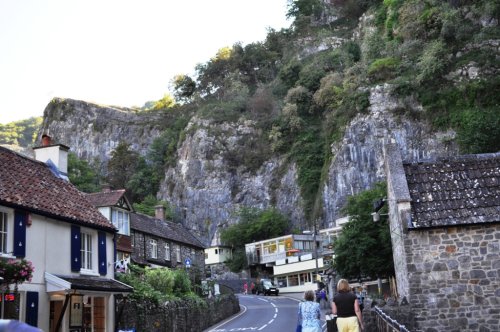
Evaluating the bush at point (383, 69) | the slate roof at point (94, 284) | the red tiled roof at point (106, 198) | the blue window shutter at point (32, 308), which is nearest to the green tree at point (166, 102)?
the bush at point (383, 69)

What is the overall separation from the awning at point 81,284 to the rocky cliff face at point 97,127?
79398mm

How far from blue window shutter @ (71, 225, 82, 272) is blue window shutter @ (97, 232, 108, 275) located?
59.0 inches

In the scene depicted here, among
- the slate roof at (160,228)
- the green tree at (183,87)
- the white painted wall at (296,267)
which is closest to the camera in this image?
the slate roof at (160,228)

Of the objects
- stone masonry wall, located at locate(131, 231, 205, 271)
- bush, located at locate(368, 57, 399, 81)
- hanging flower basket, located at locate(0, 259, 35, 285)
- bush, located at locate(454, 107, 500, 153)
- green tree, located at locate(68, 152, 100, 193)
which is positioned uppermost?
bush, located at locate(368, 57, 399, 81)

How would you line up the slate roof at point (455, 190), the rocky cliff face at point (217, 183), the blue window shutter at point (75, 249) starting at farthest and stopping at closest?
1. the rocky cliff face at point (217, 183)
2. the blue window shutter at point (75, 249)
3. the slate roof at point (455, 190)

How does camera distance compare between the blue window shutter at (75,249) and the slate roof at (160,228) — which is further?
the slate roof at (160,228)

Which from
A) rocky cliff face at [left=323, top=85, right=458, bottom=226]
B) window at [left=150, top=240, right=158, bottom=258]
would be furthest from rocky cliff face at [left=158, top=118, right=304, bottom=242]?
window at [left=150, top=240, right=158, bottom=258]

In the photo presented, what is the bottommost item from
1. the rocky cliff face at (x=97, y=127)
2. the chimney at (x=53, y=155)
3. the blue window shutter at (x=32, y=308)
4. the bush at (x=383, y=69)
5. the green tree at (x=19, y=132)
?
the blue window shutter at (x=32, y=308)

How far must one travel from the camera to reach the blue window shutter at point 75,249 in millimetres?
19000

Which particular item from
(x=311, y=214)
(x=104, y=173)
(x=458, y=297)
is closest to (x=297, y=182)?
(x=311, y=214)

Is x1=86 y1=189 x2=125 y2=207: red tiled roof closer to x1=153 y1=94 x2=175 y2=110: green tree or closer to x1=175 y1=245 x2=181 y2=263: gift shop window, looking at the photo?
x1=175 y1=245 x2=181 y2=263: gift shop window

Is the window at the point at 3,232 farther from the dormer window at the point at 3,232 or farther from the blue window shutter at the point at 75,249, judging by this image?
the blue window shutter at the point at 75,249

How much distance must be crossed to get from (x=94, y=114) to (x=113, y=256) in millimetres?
84771

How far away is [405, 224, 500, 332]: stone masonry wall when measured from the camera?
17.9 m
